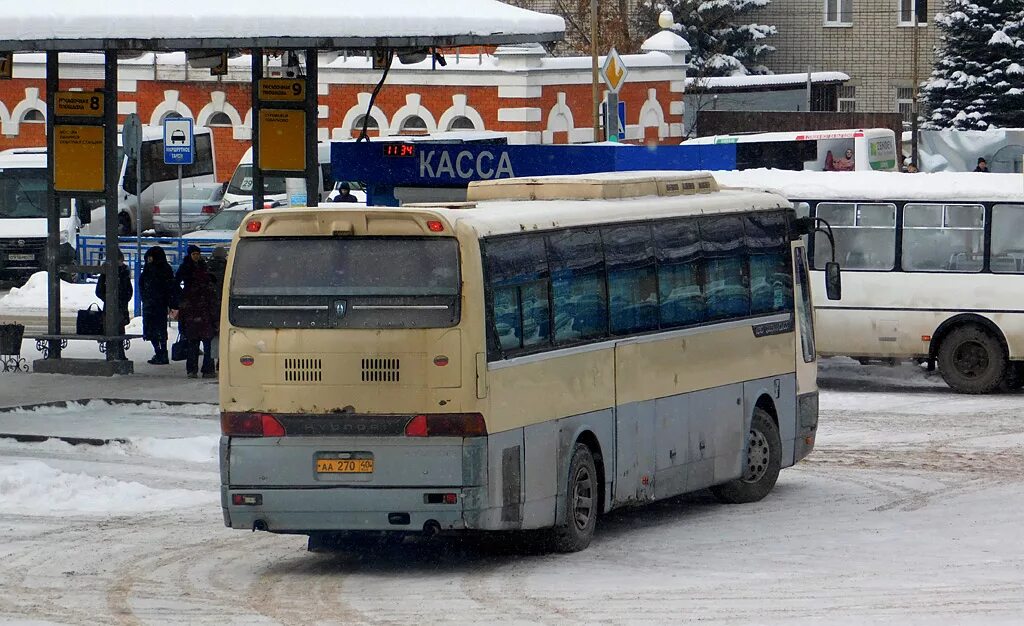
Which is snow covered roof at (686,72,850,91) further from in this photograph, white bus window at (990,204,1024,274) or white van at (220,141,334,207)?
white bus window at (990,204,1024,274)

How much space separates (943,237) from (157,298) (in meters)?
9.62

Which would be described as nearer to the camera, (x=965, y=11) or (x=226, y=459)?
(x=226, y=459)

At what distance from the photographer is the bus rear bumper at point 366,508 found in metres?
12.3

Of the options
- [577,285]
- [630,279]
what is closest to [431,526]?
[577,285]

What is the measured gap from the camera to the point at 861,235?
2508 centimetres

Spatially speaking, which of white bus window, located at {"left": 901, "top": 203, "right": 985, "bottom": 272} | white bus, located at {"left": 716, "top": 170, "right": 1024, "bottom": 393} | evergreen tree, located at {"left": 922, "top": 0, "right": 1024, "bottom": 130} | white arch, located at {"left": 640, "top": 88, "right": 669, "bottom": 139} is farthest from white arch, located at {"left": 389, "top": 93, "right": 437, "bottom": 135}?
white bus window, located at {"left": 901, "top": 203, "right": 985, "bottom": 272}

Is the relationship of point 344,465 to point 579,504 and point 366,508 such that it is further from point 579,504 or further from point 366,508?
point 579,504

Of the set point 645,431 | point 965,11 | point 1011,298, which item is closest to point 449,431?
point 645,431

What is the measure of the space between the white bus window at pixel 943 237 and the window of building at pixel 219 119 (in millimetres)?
32732

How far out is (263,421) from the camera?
40.6ft

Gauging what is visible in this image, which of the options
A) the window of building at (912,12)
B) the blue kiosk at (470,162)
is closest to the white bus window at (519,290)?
the blue kiosk at (470,162)

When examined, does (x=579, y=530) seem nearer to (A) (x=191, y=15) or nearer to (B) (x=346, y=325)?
(B) (x=346, y=325)

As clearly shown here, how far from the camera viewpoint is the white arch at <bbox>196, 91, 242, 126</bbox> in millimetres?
54656

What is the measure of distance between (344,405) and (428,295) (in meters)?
0.81
